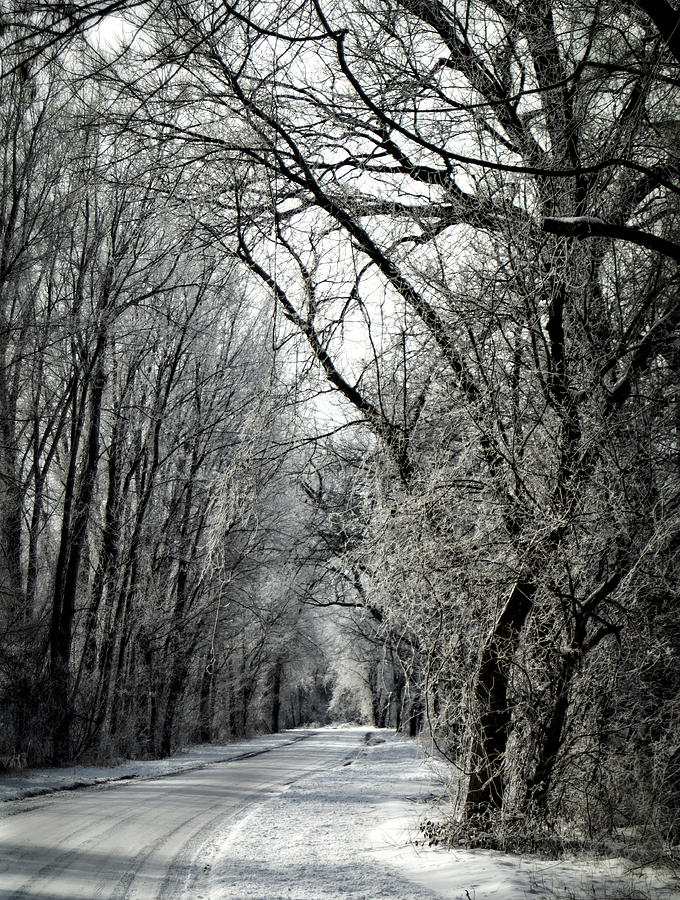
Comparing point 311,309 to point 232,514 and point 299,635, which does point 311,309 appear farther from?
point 299,635

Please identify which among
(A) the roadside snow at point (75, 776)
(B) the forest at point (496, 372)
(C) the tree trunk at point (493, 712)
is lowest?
(A) the roadside snow at point (75, 776)

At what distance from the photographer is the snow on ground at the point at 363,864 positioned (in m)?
5.37

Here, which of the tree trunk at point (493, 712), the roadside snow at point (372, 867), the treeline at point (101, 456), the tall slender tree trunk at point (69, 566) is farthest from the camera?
the tall slender tree trunk at point (69, 566)

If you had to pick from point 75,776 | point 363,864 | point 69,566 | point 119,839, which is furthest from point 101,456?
point 363,864

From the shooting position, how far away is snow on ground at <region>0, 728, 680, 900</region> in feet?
17.6

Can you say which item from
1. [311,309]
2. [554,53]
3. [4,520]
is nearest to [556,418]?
[311,309]

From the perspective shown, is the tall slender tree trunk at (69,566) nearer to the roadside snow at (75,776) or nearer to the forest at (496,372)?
the roadside snow at (75,776)

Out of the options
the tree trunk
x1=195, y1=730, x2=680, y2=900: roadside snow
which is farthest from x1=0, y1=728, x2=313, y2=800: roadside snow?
the tree trunk

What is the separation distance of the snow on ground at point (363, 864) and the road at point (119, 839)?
0.87 feet

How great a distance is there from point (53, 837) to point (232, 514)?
370cm

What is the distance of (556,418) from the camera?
6441 millimetres

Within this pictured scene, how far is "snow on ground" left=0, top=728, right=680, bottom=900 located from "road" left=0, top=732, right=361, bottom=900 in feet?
0.87

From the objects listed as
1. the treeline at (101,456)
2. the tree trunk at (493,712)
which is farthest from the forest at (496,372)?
the treeline at (101,456)

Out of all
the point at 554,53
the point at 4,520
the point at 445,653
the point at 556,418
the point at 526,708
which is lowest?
the point at 526,708
